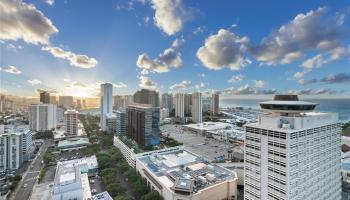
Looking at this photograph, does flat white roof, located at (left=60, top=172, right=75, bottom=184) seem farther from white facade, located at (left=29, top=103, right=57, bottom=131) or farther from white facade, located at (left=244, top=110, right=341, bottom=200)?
white facade, located at (left=29, top=103, right=57, bottom=131)

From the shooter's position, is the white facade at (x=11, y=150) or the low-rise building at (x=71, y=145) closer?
the white facade at (x=11, y=150)

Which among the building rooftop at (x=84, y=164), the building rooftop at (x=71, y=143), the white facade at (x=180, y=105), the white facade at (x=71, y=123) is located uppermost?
the white facade at (x=180, y=105)

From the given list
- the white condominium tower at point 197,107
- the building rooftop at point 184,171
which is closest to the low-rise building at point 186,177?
the building rooftop at point 184,171

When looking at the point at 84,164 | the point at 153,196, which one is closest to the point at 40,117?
the point at 84,164

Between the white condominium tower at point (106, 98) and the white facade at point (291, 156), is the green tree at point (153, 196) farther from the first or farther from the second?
the white condominium tower at point (106, 98)

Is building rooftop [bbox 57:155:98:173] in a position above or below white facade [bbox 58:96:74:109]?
below

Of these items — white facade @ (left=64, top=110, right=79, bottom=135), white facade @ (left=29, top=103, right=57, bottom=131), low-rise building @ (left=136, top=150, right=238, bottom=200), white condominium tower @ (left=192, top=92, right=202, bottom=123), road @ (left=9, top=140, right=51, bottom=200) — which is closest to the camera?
low-rise building @ (left=136, top=150, right=238, bottom=200)

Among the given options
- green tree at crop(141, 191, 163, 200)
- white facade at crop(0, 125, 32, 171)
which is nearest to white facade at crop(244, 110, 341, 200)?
green tree at crop(141, 191, 163, 200)
